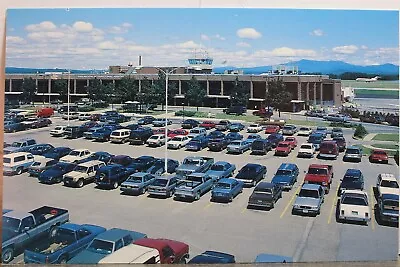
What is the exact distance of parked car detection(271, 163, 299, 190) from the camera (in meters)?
5.85

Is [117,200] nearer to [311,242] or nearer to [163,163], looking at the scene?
[163,163]

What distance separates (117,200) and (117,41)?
1.90 metres

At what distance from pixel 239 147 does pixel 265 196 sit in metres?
0.70

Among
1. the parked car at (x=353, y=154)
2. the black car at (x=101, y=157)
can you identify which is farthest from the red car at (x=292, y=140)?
the black car at (x=101, y=157)

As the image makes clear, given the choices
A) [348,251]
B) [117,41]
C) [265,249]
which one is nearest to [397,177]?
[348,251]

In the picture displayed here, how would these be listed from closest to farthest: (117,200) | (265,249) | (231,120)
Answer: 1. (265,249)
2. (117,200)
3. (231,120)

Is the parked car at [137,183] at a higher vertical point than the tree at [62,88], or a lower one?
lower

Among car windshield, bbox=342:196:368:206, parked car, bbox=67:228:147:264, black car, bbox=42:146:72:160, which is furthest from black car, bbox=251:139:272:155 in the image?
black car, bbox=42:146:72:160

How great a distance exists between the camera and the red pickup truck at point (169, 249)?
5379mm

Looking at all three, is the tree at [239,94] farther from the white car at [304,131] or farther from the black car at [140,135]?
the black car at [140,135]

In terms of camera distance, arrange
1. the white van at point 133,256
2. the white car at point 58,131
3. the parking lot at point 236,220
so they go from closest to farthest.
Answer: the white van at point 133,256
the parking lot at point 236,220
the white car at point 58,131

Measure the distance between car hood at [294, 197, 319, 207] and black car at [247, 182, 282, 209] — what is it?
0.73 feet

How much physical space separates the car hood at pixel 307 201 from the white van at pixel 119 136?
223 centimetres

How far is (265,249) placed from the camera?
5.42 metres
